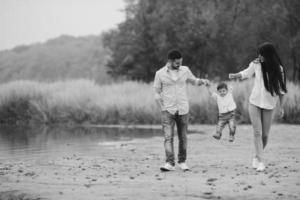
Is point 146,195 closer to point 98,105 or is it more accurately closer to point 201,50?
point 98,105

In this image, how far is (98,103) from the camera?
87.9ft

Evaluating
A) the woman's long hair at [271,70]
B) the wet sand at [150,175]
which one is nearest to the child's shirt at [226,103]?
the wet sand at [150,175]

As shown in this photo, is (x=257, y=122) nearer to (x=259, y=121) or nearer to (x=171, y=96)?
(x=259, y=121)

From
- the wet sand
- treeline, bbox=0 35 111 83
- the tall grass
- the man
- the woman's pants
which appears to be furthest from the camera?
treeline, bbox=0 35 111 83

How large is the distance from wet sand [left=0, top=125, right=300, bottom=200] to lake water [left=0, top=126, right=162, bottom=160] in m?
0.73

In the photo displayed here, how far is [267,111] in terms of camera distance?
11.2 metres

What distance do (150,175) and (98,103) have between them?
16096mm

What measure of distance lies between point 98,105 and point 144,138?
8143 millimetres

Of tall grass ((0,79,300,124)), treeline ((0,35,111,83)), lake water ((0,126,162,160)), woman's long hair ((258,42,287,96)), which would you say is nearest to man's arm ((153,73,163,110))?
woman's long hair ((258,42,287,96))

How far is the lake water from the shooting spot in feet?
52.0

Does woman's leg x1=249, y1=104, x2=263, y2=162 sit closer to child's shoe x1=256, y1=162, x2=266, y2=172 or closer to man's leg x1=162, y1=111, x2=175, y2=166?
child's shoe x1=256, y1=162, x2=266, y2=172

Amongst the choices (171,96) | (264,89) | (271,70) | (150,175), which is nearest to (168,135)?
→ (171,96)

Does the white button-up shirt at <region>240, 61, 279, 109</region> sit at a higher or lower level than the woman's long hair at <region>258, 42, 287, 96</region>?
lower

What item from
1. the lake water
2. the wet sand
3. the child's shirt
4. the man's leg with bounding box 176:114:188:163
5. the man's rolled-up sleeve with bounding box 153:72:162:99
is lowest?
the wet sand
